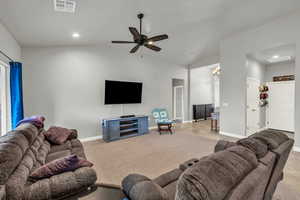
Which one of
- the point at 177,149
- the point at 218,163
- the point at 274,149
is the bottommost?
the point at 177,149

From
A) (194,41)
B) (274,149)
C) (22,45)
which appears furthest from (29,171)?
(194,41)

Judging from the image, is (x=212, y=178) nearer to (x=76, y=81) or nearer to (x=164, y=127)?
(x=76, y=81)

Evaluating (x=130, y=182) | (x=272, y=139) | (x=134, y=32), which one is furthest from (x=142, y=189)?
(x=134, y=32)

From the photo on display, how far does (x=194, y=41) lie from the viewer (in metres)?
5.39

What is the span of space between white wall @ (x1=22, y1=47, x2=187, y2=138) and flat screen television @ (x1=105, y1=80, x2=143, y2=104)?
0.70 ft

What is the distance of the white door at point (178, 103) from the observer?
23.5 feet

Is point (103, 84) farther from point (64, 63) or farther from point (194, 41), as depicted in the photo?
point (194, 41)

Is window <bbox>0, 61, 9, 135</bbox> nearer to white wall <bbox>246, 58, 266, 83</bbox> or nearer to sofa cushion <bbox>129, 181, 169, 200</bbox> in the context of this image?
sofa cushion <bbox>129, 181, 169, 200</bbox>

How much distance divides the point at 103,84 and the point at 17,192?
3.98 metres

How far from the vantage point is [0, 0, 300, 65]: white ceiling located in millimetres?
2652

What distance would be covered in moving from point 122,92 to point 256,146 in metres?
4.44

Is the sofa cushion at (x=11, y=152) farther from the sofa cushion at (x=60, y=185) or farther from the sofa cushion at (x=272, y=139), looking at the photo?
the sofa cushion at (x=272, y=139)

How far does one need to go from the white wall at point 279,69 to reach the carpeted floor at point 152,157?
342 cm

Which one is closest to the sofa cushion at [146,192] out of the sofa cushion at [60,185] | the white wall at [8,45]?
the sofa cushion at [60,185]
